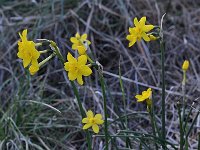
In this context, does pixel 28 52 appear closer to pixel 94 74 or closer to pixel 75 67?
pixel 75 67

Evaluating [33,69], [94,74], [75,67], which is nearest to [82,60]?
[75,67]

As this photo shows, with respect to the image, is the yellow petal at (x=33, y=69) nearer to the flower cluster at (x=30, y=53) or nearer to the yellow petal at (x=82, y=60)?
the flower cluster at (x=30, y=53)

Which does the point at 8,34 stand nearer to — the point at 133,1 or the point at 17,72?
the point at 17,72

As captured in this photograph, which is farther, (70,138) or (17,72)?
(17,72)

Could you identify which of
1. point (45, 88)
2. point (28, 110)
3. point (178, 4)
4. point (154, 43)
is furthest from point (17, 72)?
point (178, 4)

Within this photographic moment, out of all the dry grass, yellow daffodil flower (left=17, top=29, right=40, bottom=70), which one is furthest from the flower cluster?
the dry grass

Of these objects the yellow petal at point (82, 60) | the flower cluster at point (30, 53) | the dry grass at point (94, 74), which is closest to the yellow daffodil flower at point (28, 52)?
Answer: the flower cluster at point (30, 53)

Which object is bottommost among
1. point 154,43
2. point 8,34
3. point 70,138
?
point 70,138

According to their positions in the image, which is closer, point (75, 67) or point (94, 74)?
point (75, 67)
